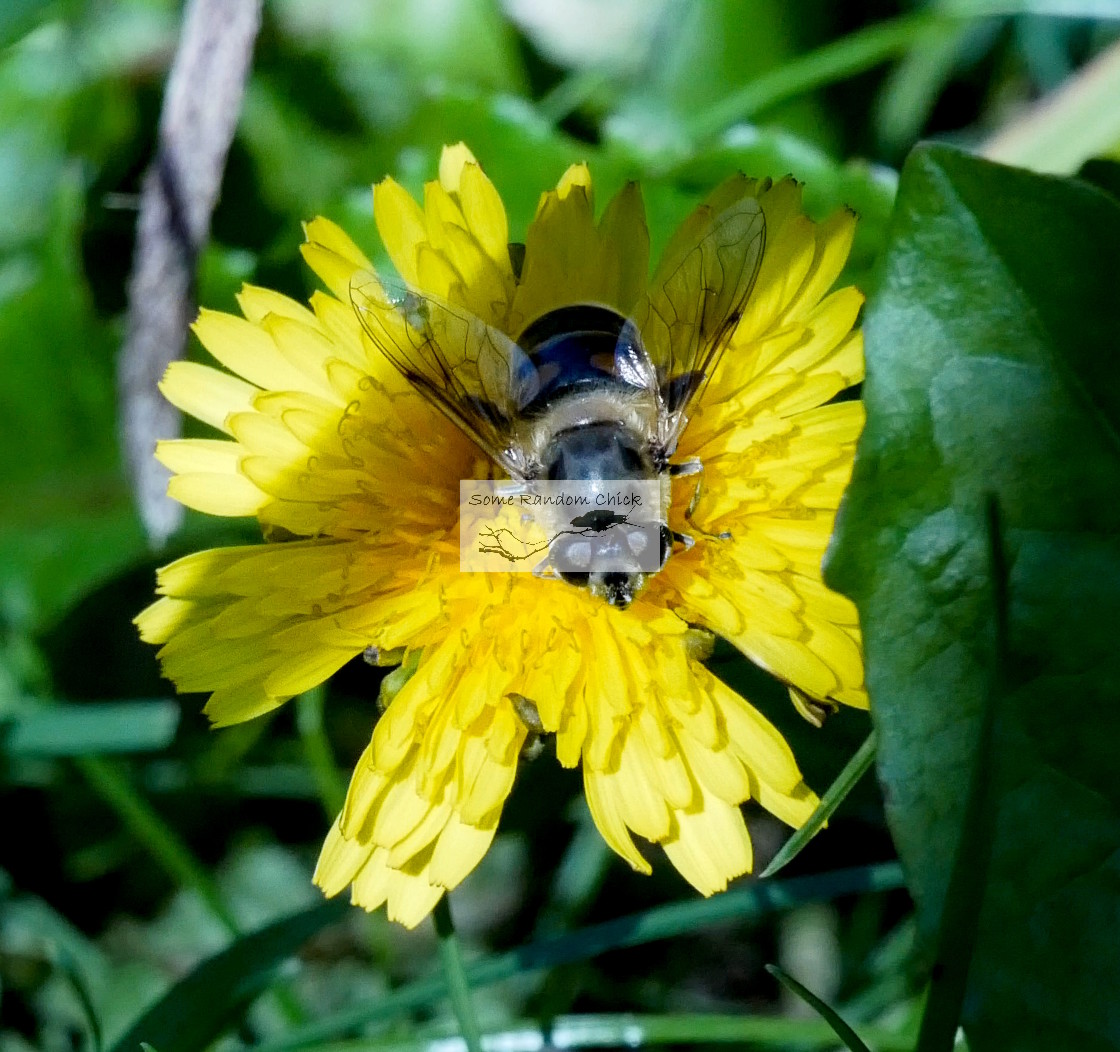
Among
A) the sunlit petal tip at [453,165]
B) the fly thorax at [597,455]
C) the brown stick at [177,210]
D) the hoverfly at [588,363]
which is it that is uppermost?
the brown stick at [177,210]

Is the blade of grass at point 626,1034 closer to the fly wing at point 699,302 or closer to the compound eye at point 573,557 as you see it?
the compound eye at point 573,557

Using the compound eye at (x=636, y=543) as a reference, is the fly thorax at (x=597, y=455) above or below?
above

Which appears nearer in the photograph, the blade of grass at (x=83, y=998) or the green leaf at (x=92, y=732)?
the blade of grass at (x=83, y=998)

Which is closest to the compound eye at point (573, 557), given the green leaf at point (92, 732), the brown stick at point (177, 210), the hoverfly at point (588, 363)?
the hoverfly at point (588, 363)

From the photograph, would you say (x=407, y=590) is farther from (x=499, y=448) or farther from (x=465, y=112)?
(x=465, y=112)

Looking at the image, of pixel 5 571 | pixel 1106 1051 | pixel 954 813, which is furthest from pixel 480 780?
pixel 5 571

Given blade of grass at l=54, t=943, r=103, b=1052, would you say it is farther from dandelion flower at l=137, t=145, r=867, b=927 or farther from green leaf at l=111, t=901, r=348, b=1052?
dandelion flower at l=137, t=145, r=867, b=927
